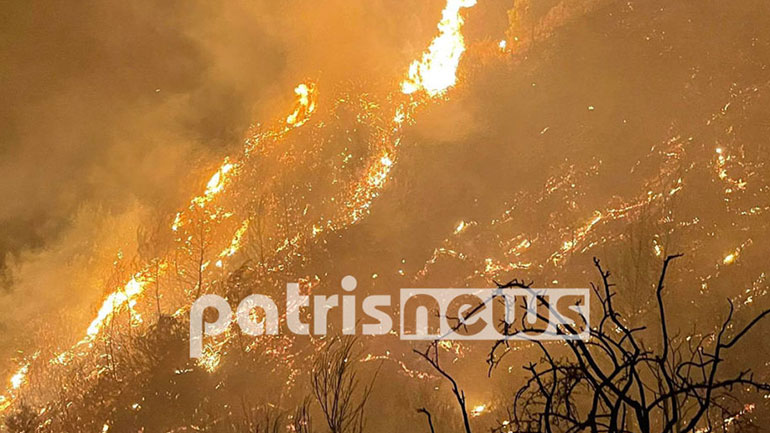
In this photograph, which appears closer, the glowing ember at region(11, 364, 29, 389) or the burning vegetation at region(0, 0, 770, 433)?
the burning vegetation at region(0, 0, 770, 433)

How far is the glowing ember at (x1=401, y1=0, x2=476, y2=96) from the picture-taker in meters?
54.8

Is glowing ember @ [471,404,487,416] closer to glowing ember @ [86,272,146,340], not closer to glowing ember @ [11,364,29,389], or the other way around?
glowing ember @ [86,272,146,340]

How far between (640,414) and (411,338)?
138ft

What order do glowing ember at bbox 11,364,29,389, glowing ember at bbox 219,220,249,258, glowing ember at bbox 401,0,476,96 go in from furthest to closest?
glowing ember at bbox 219,220,249,258, glowing ember at bbox 11,364,29,389, glowing ember at bbox 401,0,476,96

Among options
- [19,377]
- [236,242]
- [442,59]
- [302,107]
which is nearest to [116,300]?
[19,377]

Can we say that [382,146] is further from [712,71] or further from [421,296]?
[712,71]

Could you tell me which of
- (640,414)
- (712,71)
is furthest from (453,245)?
(640,414)

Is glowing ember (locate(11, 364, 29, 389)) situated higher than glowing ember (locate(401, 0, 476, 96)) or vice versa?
glowing ember (locate(401, 0, 476, 96))

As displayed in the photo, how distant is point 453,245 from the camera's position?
52250mm

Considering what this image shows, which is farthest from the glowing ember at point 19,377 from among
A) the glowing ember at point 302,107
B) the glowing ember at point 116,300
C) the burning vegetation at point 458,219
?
the glowing ember at point 302,107

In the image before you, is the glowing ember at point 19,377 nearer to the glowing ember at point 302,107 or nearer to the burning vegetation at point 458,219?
the burning vegetation at point 458,219

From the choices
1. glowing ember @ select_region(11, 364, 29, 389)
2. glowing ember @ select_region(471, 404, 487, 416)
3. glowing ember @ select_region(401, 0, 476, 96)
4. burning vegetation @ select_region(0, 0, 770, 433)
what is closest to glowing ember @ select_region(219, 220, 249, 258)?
burning vegetation @ select_region(0, 0, 770, 433)

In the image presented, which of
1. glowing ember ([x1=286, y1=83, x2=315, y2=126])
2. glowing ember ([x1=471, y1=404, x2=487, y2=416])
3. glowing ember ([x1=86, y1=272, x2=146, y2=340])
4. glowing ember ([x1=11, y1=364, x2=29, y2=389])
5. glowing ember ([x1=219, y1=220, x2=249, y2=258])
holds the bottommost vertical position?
glowing ember ([x1=471, y1=404, x2=487, y2=416])

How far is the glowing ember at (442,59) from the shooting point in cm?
5484
